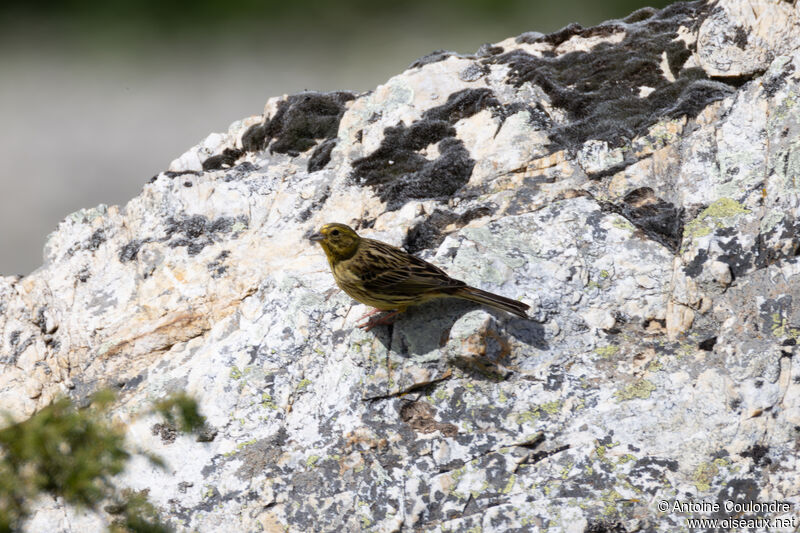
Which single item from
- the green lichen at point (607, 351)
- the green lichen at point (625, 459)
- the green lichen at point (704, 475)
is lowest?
the green lichen at point (704, 475)

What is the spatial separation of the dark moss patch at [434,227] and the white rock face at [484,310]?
0.10ft

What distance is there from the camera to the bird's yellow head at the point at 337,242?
6.12 metres

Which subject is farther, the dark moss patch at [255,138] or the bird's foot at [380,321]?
the dark moss patch at [255,138]

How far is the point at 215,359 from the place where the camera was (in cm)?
640

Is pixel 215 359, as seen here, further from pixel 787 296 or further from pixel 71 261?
pixel 787 296

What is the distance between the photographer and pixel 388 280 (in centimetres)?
579

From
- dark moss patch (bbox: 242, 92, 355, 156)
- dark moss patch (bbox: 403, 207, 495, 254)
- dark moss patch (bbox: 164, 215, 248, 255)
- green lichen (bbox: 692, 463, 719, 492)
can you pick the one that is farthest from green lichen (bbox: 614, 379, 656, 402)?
dark moss patch (bbox: 242, 92, 355, 156)

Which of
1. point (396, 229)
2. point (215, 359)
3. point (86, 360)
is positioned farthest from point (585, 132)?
Result: point (86, 360)

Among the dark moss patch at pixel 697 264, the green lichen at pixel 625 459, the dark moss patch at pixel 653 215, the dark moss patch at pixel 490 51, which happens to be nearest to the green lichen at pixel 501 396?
the green lichen at pixel 625 459

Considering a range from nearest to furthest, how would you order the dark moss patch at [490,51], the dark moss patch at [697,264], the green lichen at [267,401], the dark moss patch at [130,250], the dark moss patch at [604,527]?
the dark moss patch at [604,527], the dark moss patch at [697,264], the green lichen at [267,401], the dark moss patch at [130,250], the dark moss patch at [490,51]

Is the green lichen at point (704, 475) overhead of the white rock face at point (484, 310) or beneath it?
beneath

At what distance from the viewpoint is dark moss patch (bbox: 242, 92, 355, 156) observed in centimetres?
929

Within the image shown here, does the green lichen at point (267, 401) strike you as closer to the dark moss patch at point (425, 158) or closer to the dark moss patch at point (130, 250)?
the dark moss patch at point (425, 158)

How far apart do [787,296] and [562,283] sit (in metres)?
1.84
